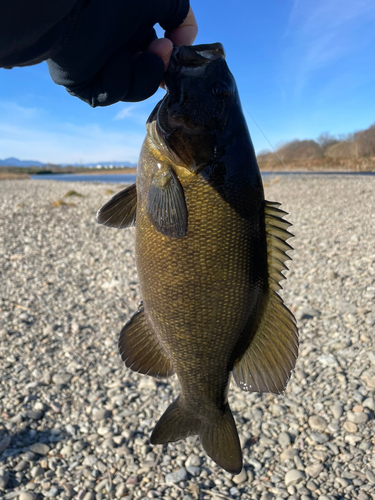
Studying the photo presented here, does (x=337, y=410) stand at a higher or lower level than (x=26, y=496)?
higher

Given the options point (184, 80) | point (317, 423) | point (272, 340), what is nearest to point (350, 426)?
point (317, 423)

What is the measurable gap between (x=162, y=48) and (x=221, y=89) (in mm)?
390

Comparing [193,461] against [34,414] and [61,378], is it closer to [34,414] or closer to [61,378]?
[34,414]

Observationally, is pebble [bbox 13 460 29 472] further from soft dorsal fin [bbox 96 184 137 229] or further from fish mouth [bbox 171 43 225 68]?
fish mouth [bbox 171 43 225 68]

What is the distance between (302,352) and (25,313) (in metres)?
4.81

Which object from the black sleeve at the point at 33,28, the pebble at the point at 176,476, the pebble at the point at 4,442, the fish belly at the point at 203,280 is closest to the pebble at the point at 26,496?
the pebble at the point at 4,442

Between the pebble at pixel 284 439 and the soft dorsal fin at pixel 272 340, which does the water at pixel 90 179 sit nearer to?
the pebble at pixel 284 439

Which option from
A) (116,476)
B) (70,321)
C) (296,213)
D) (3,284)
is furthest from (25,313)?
(296,213)

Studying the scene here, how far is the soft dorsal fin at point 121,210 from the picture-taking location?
2.24 meters

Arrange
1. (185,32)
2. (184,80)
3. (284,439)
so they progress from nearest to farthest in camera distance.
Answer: (184,80) → (185,32) → (284,439)

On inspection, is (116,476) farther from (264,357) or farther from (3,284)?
(3,284)

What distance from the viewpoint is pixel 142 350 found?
238 cm

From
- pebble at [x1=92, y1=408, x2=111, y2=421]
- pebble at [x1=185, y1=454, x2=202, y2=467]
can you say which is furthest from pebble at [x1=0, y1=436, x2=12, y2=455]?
pebble at [x1=185, y1=454, x2=202, y2=467]

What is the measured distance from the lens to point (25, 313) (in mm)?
6652
